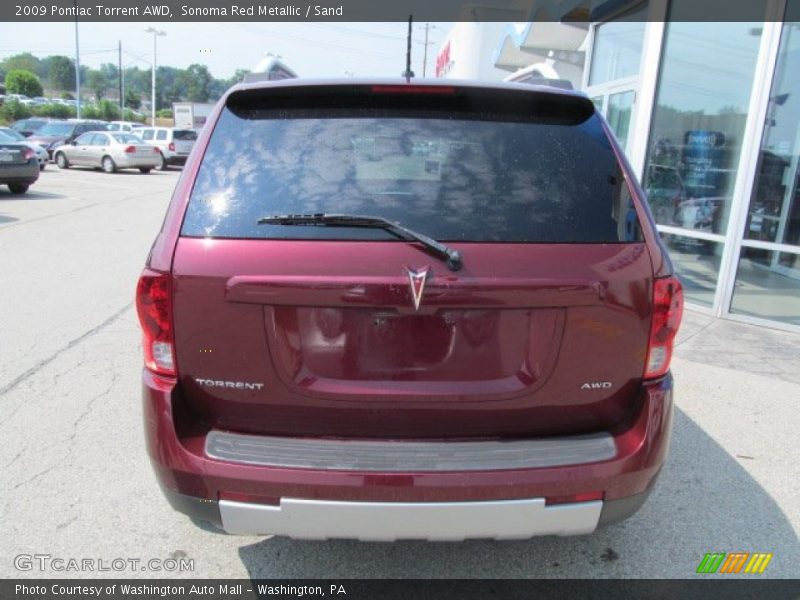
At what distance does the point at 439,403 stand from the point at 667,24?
685 cm

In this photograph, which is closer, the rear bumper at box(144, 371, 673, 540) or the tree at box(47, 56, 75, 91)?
the rear bumper at box(144, 371, 673, 540)

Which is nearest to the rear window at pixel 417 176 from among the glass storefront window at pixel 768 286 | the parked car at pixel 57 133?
the glass storefront window at pixel 768 286

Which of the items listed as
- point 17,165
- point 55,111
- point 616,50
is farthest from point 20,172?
point 55,111

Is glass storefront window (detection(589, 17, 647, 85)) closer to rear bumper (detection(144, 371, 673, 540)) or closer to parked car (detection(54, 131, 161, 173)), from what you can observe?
rear bumper (detection(144, 371, 673, 540))

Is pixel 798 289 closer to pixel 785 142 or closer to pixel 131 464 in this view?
pixel 785 142

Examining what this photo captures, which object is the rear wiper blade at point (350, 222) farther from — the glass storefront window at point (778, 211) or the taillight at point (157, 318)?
the glass storefront window at point (778, 211)

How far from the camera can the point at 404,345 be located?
201 centimetres

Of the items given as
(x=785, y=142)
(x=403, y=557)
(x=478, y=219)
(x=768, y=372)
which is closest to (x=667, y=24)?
(x=785, y=142)

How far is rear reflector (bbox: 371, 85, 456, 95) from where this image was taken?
2.27 meters

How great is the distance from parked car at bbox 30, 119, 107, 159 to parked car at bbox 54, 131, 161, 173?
237cm

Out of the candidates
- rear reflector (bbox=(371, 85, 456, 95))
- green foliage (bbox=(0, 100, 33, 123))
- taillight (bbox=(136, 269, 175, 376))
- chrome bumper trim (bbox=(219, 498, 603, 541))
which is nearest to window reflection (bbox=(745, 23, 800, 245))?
rear reflector (bbox=(371, 85, 456, 95))

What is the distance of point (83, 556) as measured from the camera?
2.60 meters

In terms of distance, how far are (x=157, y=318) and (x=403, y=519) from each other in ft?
3.41

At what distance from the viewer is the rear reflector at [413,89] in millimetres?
2268
